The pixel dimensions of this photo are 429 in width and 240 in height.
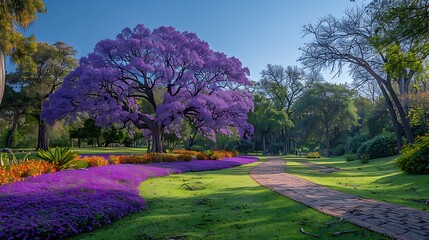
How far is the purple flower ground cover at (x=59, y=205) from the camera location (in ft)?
17.7

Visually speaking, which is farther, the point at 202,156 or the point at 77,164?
the point at 202,156

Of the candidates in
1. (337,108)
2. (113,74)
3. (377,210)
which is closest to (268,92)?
(337,108)

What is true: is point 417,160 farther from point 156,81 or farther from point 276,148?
point 276,148

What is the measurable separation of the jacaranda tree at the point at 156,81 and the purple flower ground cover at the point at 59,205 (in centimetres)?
1427

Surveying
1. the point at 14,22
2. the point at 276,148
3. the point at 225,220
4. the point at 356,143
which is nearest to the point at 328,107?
the point at 276,148

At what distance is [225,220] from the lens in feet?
20.6

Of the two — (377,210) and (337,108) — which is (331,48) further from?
(337,108)

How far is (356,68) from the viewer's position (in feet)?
78.6

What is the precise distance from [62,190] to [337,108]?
4983cm

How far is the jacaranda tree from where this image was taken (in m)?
23.2

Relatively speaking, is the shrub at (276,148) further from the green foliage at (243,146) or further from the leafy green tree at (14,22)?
the leafy green tree at (14,22)

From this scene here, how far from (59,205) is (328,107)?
50350 millimetres

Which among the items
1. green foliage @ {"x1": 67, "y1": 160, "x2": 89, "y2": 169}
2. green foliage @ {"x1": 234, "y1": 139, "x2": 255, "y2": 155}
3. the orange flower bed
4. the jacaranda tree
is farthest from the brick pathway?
green foliage @ {"x1": 234, "y1": 139, "x2": 255, "y2": 155}

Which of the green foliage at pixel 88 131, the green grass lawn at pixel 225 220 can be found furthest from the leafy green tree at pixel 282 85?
the green grass lawn at pixel 225 220
